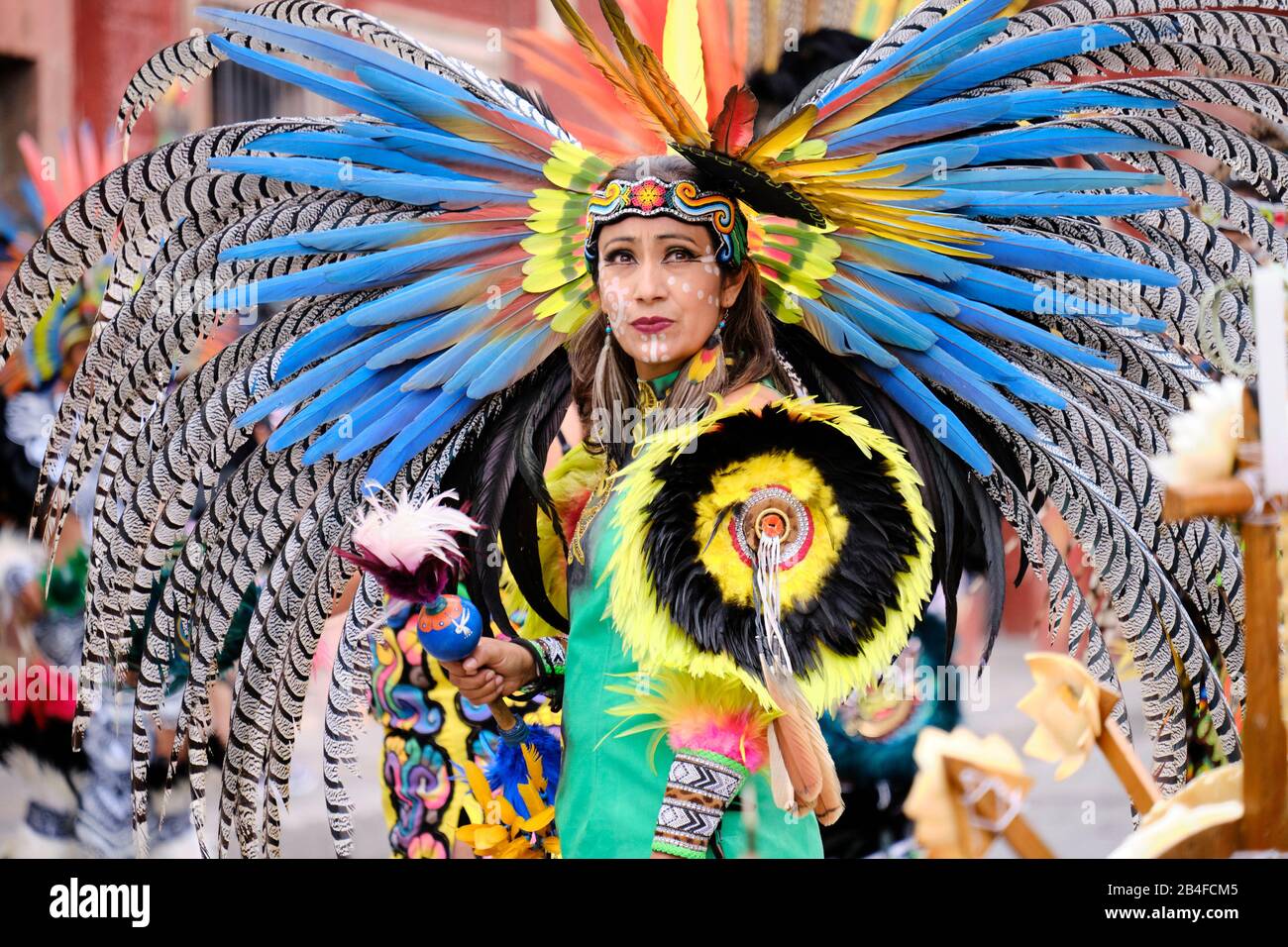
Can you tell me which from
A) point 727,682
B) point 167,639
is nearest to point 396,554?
point 727,682

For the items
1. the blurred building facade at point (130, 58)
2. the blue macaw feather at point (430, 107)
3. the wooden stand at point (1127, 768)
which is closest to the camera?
the wooden stand at point (1127, 768)

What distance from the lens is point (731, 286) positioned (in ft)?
7.48

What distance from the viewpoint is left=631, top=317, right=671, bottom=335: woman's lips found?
7.18 ft

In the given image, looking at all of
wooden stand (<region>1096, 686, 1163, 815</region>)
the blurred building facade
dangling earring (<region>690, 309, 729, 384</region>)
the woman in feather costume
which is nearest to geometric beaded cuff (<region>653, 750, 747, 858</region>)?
the woman in feather costume

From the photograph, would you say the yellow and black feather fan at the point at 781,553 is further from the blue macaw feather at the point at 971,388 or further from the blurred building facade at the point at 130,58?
the blurred building facade at the point at 130,58

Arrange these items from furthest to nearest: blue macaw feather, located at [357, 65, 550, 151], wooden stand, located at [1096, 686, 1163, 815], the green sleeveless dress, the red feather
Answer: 1. blue macaw feather, located at [357, 65, 550, 151]
2. the red feather
3. the green sleeveless dress
4. wooden stand, located at [1096, 686, 1163, 815]

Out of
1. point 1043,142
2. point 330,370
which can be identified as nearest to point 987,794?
point 1043,142

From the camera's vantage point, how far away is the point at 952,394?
2361 millimetres

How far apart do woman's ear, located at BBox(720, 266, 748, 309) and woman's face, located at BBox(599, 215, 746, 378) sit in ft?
0.11

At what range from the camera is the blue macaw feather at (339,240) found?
7.96 ft

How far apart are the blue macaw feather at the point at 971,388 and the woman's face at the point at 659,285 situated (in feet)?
1.20

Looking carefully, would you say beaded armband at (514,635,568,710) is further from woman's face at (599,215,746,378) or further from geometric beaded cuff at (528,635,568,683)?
woman's face at (599,215,746,378)

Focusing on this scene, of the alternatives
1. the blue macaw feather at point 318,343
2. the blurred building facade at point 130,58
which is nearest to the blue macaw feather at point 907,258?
the blue macaw feather at point 318,343

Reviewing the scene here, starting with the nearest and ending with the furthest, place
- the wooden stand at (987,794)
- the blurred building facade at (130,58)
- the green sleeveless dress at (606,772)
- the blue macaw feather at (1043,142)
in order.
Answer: the wooden stand at (987,794) → the green sleeveless dress at (606,772) → the blue macaw feather at (1043,142) → the blurred building facade at (130,58)
